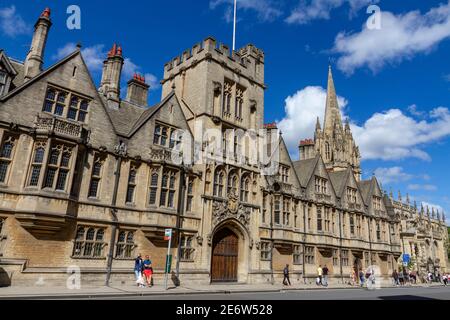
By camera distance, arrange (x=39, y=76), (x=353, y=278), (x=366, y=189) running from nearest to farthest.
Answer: (x=39, y=76), (x=353, y=278), (x=366, y=189)

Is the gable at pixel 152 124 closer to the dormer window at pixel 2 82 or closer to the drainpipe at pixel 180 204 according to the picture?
the drainpipe at pixel 180 204

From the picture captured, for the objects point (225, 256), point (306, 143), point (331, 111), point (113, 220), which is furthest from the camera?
point (331, 111)

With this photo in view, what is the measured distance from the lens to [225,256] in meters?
26.8

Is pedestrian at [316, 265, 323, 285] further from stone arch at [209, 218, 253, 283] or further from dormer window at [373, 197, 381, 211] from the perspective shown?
dormer window at [373, 197, 381, 211]

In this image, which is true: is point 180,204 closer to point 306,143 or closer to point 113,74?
point 113,74

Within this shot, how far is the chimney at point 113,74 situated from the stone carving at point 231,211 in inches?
431

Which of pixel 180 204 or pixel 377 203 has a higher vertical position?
pixel 377 203

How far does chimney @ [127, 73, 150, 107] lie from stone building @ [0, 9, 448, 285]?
0.09 metres

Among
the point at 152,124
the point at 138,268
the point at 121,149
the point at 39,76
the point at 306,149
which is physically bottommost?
the point at 138,268

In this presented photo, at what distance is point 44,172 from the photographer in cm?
1772

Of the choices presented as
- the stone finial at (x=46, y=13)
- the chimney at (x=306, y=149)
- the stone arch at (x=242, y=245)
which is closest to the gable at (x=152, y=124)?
the stone arch at (x=242, y=245)

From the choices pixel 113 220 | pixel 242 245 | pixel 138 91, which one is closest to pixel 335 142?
pixel 242 245

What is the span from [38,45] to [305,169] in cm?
2754
